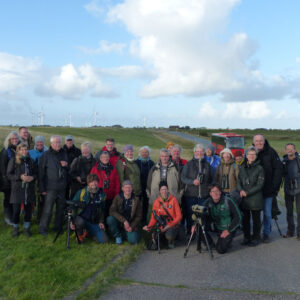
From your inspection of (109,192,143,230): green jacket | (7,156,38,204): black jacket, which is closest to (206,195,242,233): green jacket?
(109,192,143,230): green jacket

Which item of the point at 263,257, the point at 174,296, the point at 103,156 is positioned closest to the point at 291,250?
the point at 263,257

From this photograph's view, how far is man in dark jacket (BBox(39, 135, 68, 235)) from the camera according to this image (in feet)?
24.3

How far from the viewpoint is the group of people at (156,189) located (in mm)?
6988

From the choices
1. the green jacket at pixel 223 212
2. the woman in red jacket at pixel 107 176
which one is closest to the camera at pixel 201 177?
the green jacket at pixel 223 212

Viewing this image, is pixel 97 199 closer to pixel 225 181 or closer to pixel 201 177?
pixel 201 177

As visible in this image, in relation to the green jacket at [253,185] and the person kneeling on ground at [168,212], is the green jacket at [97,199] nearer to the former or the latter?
the person kneeling on ground at [168,212]

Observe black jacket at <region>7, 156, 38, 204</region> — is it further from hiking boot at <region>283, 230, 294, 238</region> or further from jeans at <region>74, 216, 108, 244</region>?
hiking boot at <region>283, 230, 294, 238</region>

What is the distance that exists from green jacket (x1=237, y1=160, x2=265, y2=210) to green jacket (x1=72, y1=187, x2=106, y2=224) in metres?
2.99

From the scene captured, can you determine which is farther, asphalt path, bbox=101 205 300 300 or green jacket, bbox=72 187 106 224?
green jacket, bbox=72 187 106 224

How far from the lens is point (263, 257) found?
632cm

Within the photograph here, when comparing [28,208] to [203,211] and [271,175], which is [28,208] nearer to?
[203,211]

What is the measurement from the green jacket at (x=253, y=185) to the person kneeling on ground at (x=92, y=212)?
3046 millimetres

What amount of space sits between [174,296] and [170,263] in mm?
1395

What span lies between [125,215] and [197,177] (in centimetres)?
178
